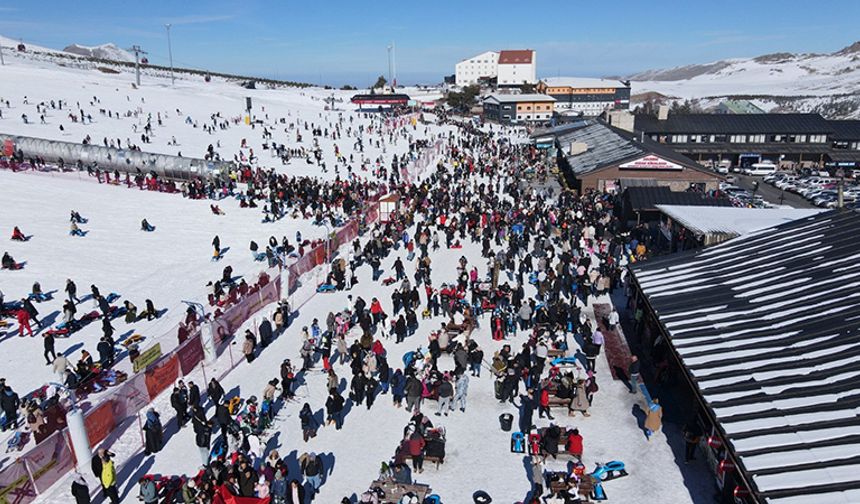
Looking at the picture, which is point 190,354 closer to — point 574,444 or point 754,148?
point 574,444

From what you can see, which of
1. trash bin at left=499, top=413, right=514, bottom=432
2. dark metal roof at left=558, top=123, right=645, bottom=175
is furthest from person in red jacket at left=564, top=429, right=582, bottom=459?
dark metal roof at left=558, top=123, right=645, bottom=175

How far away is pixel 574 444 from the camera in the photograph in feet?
38.1

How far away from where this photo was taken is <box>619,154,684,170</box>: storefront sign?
35.6 metres

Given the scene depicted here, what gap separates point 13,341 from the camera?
683 inches

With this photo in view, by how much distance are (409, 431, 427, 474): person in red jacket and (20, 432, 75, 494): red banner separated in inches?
275

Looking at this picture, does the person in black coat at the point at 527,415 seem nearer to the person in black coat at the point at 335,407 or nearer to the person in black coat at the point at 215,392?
the person in black coat at the point at 335,407

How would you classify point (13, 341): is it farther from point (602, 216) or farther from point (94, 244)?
point (602, 216)

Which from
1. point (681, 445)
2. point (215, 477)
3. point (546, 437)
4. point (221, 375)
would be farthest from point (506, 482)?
point (221, 375)

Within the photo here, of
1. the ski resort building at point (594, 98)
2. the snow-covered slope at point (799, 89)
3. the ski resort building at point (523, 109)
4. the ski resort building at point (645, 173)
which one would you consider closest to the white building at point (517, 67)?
the snow-covered slope at point (799, 89)

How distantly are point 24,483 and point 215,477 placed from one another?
3574 millimetres

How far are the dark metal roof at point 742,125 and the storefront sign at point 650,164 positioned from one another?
63.1 feet

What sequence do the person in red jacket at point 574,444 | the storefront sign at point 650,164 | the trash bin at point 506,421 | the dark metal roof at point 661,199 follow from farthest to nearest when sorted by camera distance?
the storefront sign at point 650,164 → the dark metal roof at point 661,199 → the trash bin at point 506,421 → the person in red jacket at point 574,444

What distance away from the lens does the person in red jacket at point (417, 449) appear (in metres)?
11.3

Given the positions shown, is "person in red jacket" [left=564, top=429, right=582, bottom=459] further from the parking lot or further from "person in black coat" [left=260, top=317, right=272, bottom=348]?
the parking lot
